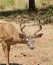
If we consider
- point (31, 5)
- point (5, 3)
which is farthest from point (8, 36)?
point (5, 3)

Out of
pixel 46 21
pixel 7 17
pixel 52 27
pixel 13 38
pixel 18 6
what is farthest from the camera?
pixel 18 6

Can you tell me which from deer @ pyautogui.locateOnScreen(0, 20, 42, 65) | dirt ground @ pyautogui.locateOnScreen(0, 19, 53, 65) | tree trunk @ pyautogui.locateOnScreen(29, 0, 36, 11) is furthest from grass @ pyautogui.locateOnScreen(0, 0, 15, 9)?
deer @ pyautogui.locateOnScreen(0, 20, 42, 65)

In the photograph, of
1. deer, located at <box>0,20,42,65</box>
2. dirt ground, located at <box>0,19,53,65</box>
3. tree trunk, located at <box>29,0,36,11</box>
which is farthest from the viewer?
tree trunk, located at <box>29,0,36,11</box>

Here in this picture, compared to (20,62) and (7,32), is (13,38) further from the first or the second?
(20,62)

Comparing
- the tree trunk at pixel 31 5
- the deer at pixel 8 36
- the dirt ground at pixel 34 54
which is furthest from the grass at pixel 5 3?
the deer at pixel 8 36

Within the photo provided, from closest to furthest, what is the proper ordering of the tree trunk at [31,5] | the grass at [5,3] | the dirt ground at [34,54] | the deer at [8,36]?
1. the deer at [8,36]
2. the dirt ground at [34,54]
3. the tree trunk at [31,5]
4. the grass at [5,3]

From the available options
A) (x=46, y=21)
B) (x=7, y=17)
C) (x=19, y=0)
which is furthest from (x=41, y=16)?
(x=19, y=0)

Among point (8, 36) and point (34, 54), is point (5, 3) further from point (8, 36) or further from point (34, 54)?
point (8, 36)

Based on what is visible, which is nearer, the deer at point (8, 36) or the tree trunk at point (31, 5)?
the deer at point (8, 36)

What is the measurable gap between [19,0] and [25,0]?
513 millimetres

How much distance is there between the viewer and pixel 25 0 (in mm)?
21562

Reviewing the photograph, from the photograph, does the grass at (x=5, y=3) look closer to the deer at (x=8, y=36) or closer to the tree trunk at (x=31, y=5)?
the tree trunk at (x=31, y=5)

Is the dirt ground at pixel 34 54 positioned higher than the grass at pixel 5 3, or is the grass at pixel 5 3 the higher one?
the dirt ground at pixel 34 54

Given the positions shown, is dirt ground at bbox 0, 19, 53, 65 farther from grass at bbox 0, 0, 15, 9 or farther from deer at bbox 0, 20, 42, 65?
grass at bbox 0, 0, 15, 9
